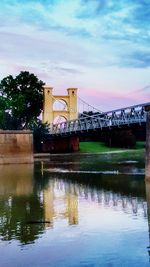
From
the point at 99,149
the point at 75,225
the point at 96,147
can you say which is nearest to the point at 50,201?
the point at 75,225

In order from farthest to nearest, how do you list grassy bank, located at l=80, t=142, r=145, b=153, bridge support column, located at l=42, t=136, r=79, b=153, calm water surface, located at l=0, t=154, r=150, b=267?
grassy bank, located at l=80, t=142, r=145, b=153
bridge support column, located at l=42, t=136, r=79, b=153
calm water surface, located at l=0, t=154, r=150, b=267

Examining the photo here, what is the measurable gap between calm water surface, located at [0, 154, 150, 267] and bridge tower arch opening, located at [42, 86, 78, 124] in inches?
3112

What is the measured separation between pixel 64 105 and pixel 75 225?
9644 cm

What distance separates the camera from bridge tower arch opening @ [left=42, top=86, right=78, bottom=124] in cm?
10712

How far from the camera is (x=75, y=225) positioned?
1645 centimetres

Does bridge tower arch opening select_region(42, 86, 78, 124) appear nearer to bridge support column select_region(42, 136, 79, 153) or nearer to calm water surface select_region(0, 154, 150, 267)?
bridge support column select_region(42, 136, 79, 153)

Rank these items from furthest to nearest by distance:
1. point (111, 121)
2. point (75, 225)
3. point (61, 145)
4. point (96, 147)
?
1. point (96, 147)
2. point (61, 145)
3. point (111, 121)
4. point (75, 225)

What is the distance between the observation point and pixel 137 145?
105m

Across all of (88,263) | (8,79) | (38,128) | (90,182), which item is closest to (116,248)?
(88,263)

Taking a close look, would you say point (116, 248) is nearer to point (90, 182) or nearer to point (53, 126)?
point (90, 182)

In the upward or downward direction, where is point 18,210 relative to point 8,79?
downward

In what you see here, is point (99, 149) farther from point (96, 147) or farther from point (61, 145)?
point (61, 145)

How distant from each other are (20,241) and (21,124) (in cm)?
7896

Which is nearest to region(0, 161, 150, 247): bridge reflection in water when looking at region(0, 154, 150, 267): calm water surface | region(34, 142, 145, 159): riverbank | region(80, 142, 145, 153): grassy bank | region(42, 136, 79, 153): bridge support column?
region(0, 154, 150, 267): calm water surface
